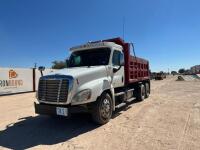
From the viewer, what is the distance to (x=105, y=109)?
7.36 m

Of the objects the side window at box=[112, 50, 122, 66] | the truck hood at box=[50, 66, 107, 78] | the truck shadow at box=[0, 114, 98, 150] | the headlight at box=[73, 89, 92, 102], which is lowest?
the truck shadow at box=[0, 114, 98, 150]

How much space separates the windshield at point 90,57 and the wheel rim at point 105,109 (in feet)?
5.02

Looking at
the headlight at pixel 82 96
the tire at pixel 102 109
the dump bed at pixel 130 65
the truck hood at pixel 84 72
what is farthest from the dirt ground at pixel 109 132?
the dump bed at pixel 130 65

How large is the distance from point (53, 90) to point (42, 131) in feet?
4.38

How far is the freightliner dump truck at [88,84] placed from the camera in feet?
21.2

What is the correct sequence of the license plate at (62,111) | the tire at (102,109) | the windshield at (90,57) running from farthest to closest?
the windshield at (90,57) < the tire at (102,109) < the license plate at (62,111)

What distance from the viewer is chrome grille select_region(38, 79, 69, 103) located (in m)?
6.49

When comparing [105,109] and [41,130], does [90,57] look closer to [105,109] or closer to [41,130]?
[105,109]

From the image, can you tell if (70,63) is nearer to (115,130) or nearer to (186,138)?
(115,130)

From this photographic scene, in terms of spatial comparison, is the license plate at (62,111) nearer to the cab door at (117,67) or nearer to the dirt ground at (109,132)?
the dirt ground at (109,132)

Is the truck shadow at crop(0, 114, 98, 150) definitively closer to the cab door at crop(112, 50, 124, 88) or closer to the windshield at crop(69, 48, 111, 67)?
the cab door at crop(112, 50, 124, 88)

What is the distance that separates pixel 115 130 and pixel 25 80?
55.4ft

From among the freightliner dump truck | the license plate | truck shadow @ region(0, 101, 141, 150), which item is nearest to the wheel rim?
the freightliner dump truck

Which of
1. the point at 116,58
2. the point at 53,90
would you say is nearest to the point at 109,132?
the point at 53,90
